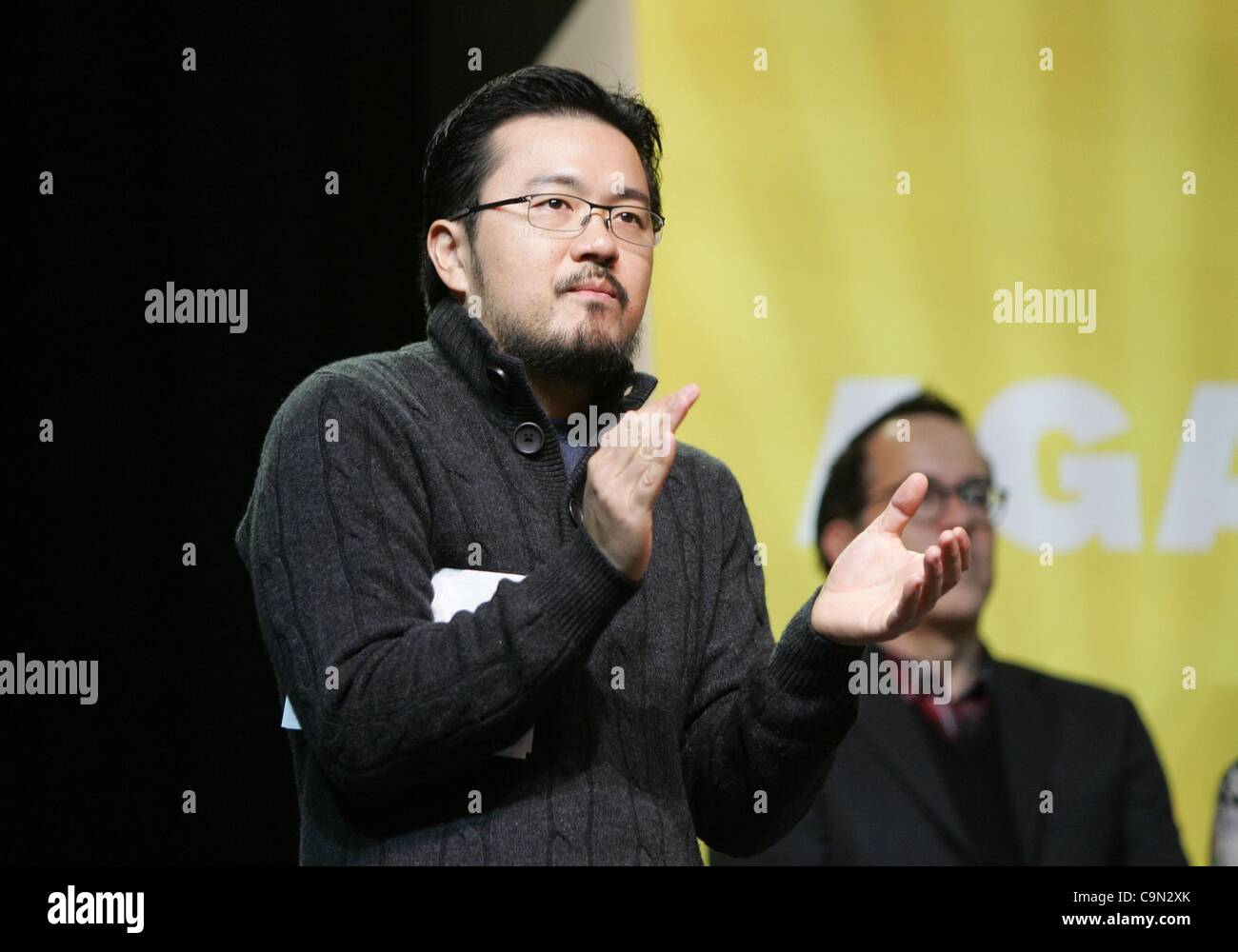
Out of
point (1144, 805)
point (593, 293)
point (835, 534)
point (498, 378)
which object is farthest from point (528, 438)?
point (1144, 805)

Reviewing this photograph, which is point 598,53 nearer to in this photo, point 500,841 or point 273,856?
point 273,856

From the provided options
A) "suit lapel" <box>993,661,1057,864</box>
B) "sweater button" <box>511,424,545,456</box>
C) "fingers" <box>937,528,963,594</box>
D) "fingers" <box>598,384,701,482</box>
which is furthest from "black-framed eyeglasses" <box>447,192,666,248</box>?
"suit lapel" <box>993,661,1057,864</box>

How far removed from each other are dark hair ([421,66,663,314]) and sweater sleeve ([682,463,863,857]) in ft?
1.69

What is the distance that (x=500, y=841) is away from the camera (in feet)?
5.13

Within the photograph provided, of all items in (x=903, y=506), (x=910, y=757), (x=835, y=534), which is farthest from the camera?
(x=835, y=534)

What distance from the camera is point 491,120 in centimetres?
199

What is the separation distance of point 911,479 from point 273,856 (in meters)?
1.54

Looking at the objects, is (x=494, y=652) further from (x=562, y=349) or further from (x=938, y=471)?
(x=938, y=471)

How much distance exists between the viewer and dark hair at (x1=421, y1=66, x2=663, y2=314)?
77.6 inches

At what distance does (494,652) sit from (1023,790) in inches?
67.6

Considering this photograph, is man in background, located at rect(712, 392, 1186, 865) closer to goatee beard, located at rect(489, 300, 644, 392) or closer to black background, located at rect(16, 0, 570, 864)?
black background, located at rect(16, 0, 570, 864)

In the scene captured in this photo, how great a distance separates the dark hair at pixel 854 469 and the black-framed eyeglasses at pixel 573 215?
46.2 inches
